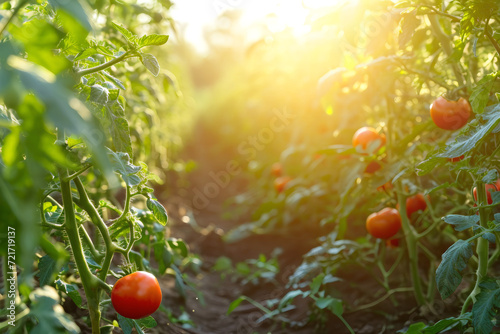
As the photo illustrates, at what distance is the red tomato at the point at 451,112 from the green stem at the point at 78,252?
1080mm

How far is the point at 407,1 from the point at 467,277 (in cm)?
132

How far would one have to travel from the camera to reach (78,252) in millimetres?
1031

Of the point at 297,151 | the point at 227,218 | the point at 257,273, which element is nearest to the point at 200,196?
the point at 227,218

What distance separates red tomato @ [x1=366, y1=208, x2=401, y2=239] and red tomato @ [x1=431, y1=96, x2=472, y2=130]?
1.51ft

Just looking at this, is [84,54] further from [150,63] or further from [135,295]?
[135,295]

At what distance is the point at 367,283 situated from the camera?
226cm

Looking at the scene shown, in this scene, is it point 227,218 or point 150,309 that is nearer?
point 150,309

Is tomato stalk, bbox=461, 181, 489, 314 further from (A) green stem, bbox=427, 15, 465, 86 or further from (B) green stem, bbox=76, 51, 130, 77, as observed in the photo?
(B) green stem, bbox=76, 51, 130, 77

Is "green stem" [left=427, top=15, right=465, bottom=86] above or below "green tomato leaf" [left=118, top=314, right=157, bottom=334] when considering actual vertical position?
above

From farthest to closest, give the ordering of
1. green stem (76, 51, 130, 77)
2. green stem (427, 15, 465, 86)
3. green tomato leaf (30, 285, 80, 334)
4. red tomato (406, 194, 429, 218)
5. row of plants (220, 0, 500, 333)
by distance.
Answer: red tomato (406, 194, 429, 218)
green stem (427, 15, 465, 86)
row of plants (220, 0, 500, 333)
green stem (76, 51, 130, 77)
green tomato leaf (30, 285, 80, 334)

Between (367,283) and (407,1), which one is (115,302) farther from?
(367,283)

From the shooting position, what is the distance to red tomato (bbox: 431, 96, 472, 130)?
1351 millimetres

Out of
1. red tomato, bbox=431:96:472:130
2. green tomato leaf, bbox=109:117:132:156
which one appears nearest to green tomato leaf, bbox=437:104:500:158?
red tomato, bbox=431:96:472:130

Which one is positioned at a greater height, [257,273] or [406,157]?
[406,157]
